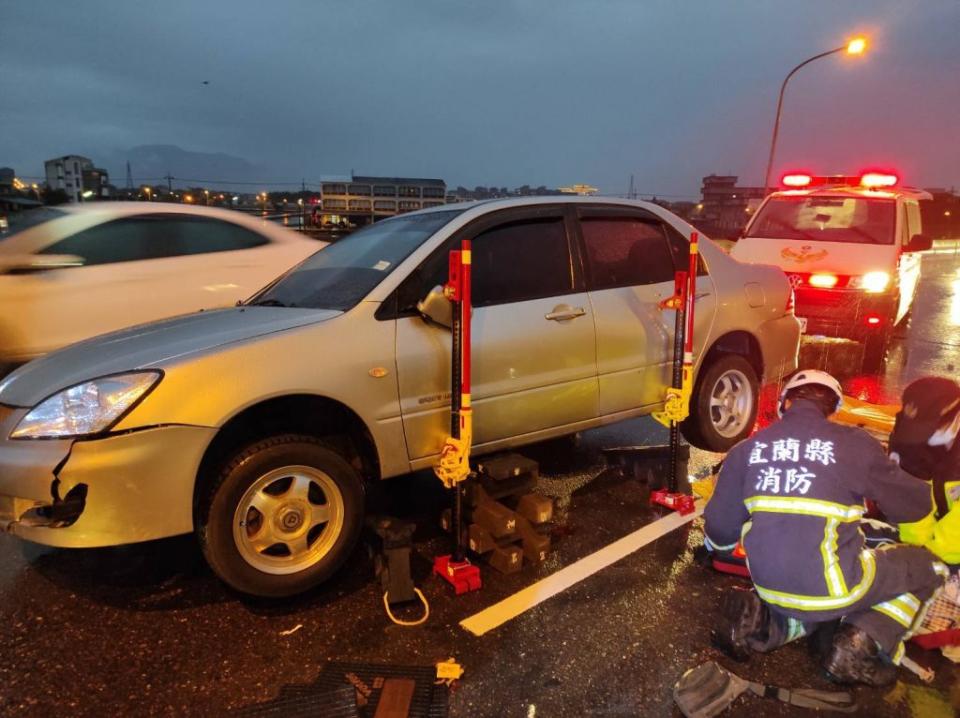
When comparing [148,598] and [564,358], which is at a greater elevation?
[564,358]

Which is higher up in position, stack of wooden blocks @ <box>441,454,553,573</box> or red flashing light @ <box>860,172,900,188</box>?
red flashing light @ <box>860,172,900,188</box>

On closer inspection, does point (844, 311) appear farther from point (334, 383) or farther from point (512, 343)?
point (334, 383)

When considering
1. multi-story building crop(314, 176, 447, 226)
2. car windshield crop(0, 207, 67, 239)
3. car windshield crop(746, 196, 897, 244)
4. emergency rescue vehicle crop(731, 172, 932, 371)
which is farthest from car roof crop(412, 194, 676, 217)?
multi-story building crop(314, 176, 447, 226)

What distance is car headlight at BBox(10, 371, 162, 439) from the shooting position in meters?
2.63

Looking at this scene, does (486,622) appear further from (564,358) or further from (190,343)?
(190,343)

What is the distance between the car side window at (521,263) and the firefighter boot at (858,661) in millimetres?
2110

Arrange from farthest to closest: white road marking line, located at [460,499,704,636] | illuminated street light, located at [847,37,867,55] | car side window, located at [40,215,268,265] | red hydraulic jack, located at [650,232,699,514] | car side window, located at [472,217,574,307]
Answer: illuminated street light, located at [847,37,867,55] < car side window, located at [40,215,268,265] < red hydraulic jack, located at [650,232,699,514] < car side window, located at [472,217,574,307] < white road marking line, located at [460,499,704,636]

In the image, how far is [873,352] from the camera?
7.68 meters

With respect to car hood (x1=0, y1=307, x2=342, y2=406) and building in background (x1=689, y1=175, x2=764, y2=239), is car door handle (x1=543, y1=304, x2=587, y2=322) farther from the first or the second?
building in background (x1=689, y1=175, x2=764, y2=239)

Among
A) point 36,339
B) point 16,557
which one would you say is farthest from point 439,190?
point 16,557

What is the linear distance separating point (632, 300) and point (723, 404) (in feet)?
4.20

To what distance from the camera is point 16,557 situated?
3.46m

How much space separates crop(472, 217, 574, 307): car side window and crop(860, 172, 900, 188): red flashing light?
6.49m

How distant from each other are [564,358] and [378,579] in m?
1.51
